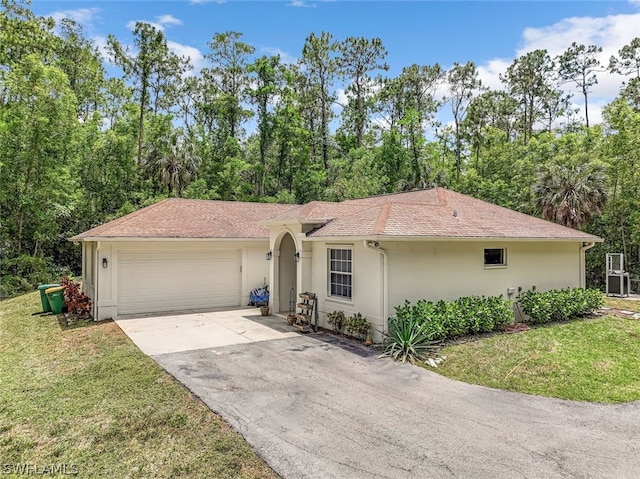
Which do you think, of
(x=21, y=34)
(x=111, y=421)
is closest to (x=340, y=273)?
(x=111, y=421)

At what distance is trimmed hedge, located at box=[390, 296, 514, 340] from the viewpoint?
911 cm

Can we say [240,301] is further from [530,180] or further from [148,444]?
[530,180]

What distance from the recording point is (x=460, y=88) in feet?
109

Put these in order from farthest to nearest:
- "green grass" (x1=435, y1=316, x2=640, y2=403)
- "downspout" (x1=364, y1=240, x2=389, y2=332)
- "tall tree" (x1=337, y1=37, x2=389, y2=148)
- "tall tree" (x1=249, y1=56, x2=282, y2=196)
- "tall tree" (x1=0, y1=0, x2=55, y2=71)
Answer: "tall tree" (x1=337, y1=37, x2=389, y2=148) < "tall tree" (x1=249, y1=56, x2=282, y2=196) < "tall tree" (x1=0, y1=0, x2=55, y2=71) < "downspout" (x1=364, y1=240, x2=389, y2=332) < "green grass" (x1=435, y1=316, x2=640, y2=403)

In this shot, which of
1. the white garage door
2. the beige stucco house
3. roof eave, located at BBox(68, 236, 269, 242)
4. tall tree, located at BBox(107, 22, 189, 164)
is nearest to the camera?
the beige stucco house

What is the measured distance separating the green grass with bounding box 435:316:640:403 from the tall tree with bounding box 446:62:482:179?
24.0m

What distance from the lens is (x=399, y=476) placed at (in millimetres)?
4172

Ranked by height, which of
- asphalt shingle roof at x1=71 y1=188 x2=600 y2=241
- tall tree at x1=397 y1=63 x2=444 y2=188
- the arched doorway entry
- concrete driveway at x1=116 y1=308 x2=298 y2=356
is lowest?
concrete driveway at x1=116 y1=308 x2=298 y2=356

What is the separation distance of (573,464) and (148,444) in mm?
4790

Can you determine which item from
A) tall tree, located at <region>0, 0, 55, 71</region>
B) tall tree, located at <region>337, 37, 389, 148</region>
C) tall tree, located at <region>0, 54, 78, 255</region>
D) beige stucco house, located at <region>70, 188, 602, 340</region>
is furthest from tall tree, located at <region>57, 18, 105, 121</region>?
beige stucco house, located at <region>70, 188, 602, 340</region>

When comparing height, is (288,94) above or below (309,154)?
above

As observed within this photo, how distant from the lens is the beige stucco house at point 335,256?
32.2 ft

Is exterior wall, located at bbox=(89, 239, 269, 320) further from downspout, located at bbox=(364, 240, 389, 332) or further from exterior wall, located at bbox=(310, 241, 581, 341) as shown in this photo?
downspout, located at bbox=(364, 240, 389, 332)

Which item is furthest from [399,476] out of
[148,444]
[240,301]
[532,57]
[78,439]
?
[532,57]
